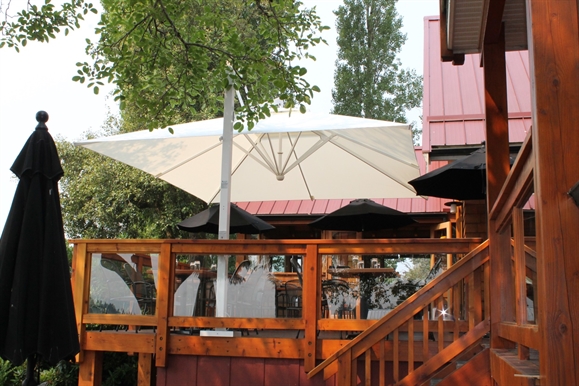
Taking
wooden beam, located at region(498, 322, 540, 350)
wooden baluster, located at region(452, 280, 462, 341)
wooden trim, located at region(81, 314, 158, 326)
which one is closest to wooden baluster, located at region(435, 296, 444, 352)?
wooden baluster, located at region(452, 280, 462, 341)

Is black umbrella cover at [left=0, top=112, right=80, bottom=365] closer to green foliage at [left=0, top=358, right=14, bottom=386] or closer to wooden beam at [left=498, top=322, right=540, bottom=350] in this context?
wooden beam at [left=498, top=322, right=540, bottom=350]

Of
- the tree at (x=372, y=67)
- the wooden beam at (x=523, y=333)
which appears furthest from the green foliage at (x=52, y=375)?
the tree at (x=372, y=67)

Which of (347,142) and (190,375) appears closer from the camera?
(190,375)

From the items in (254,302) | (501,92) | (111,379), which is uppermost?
(501,92)

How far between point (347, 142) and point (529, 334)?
289 inches

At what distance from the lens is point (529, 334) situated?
2.90 m

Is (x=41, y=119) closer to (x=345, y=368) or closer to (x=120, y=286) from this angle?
(x=120, y=286)

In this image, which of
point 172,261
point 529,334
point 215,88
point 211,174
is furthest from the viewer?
point 211,174

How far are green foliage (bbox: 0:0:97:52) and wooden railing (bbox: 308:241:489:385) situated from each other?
20.5 feet

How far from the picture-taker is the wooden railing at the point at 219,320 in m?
6.43

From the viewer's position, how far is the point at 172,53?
28.8 ft

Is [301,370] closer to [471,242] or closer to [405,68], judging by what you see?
[471,242]

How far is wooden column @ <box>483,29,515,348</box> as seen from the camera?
4.43 m

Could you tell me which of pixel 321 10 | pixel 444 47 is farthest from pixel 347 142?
pixel 321 10
